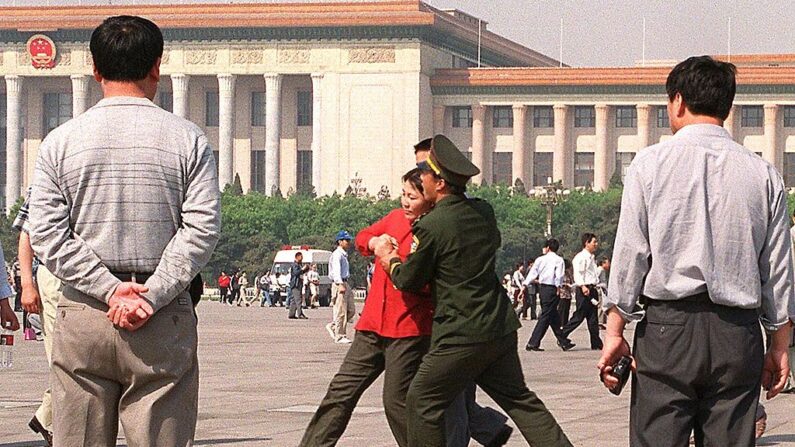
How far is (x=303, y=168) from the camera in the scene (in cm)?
10944

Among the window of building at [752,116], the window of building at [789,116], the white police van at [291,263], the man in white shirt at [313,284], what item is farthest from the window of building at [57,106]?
the man in white shirt at [313,284]

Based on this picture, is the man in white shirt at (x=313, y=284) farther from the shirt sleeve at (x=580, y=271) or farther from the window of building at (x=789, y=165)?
the window of building at (x=789, y=165)

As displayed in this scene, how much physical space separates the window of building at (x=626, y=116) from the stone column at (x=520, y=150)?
509 cm

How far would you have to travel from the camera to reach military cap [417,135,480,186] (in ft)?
26.9

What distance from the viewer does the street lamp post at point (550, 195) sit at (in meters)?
74.9

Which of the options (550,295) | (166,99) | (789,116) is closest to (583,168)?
(789,116)

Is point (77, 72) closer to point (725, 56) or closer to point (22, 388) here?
point (725, 56)

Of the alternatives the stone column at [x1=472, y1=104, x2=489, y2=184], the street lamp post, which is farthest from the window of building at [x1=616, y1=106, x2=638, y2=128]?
the stone column at [x1=472, y1=104, x2=489, y2=184]

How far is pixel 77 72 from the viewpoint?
106m

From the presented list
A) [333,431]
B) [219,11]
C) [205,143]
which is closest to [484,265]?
[333,431]

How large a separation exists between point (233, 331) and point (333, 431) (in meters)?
21.7

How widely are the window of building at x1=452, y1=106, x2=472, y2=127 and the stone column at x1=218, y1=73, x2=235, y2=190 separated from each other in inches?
471

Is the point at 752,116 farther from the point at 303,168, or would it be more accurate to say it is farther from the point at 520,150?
the point at 303,168

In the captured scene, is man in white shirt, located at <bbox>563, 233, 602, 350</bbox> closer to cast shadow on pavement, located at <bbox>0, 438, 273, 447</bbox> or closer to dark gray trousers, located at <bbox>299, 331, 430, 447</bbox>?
cast shadow on pavement, located at <bbox>0, 438, 273, 447</bbox>
